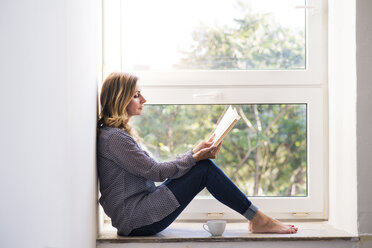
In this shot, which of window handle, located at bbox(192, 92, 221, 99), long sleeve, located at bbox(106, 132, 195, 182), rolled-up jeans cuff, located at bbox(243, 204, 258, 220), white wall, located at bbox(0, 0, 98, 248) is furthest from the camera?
window handle, located at bbox(192, 92, 221, 99)

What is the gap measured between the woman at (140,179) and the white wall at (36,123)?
0.46 meters

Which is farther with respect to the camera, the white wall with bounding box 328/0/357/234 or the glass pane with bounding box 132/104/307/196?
the glass pane with bounding box 132/104/307/196

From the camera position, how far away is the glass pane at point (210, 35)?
264 cm

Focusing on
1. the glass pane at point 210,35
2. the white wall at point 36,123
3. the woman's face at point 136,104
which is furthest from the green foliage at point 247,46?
the white wall at point 36,123

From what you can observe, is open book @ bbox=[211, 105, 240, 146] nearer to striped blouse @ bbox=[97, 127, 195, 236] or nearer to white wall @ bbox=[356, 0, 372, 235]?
striped blouse @ bbox=[97, 127, 195, 236]

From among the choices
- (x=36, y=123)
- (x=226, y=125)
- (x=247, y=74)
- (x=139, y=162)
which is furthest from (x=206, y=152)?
(x=36, y=123)

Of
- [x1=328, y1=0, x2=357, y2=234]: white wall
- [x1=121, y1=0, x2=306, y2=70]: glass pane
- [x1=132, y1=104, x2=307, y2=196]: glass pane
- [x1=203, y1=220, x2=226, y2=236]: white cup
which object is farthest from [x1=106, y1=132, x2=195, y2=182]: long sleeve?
[x1=328, y1=0, x2=357, y2=234]: white wall

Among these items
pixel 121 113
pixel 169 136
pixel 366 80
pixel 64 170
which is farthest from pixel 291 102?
pixel 64 170

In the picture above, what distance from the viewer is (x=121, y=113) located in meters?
2.35

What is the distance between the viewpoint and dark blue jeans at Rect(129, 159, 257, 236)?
2279 millimetres

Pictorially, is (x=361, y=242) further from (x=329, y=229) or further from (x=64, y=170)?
(x=64, y=170)

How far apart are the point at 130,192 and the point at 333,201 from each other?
107 cm

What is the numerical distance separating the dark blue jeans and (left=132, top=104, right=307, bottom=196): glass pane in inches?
13.5

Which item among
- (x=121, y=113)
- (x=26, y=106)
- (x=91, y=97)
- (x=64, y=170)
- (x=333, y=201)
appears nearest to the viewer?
(x=26, y=106)
